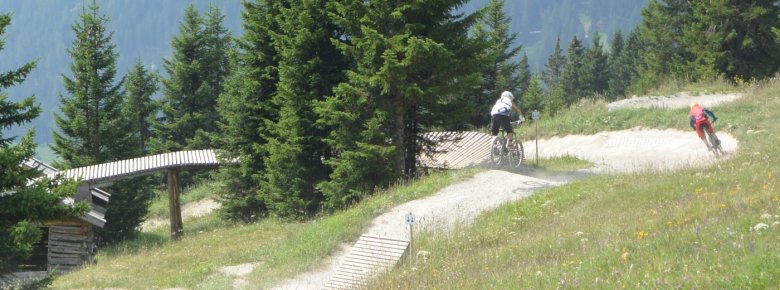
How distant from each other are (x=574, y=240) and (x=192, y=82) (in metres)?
41.5

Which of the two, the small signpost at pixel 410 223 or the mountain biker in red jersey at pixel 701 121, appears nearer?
the small signpost at pixel 410 223

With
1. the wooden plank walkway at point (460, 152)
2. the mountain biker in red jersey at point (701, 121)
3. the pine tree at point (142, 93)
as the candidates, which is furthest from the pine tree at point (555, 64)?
the mountain biker in red jersey at point (701, 121)

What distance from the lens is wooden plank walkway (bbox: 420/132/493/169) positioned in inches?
919

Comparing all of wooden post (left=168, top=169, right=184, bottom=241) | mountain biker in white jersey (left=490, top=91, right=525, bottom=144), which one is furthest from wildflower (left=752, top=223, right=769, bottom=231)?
wooden post (left=168, top=169, right=184, bottom=241)

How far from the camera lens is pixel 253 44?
2714 cm

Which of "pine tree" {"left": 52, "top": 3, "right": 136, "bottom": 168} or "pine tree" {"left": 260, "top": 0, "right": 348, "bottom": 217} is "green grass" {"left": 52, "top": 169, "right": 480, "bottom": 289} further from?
"pine tree" {"left": 52, "top": 3, "right": 136, "bottom": 168}

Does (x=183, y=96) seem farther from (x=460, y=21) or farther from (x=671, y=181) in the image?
(x=671, y=181)

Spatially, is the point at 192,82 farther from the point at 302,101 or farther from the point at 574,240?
the point at 574,240

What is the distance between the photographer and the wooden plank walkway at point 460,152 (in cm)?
2334

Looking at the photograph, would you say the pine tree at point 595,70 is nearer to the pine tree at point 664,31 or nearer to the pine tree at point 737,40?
the pine tree at point 664,31

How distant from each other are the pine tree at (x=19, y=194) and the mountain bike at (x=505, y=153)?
10212mm

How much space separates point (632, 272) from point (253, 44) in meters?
20.9

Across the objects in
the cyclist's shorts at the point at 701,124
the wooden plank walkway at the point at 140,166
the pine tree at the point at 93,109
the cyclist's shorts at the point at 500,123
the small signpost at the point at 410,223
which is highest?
the pine tree at the point at 93,109

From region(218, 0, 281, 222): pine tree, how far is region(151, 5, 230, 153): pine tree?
20.6 meters
